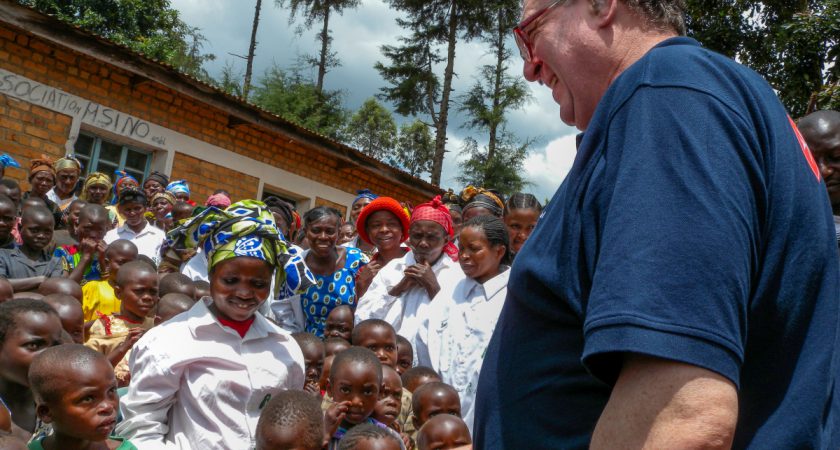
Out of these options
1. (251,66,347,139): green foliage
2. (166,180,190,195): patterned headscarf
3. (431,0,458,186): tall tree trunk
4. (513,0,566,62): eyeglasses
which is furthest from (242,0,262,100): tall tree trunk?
(513,0,566,62): eyeglasses

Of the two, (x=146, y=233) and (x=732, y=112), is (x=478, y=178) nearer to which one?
(x=146, y=233)

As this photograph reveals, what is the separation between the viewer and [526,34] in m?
1.26

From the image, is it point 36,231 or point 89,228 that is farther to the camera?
point 89,228

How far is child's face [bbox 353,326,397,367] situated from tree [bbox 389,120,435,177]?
2243cm

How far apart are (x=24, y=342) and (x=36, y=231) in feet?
9.17

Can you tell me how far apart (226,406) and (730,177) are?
2.41m

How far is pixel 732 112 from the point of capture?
0.89 m

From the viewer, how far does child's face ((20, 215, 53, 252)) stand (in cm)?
553

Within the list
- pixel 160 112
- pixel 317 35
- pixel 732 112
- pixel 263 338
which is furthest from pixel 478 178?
pixel 732 112

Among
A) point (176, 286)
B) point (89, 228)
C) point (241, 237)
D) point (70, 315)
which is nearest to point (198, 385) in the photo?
point (241, 237)

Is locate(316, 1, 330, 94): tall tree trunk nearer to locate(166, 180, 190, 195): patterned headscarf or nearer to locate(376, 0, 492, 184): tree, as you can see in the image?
locate(376, 0, 492, 184): tree

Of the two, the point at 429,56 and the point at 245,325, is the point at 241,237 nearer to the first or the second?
the point at 245,325

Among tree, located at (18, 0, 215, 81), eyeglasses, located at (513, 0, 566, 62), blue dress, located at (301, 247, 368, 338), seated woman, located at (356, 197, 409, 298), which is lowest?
blue dress, located at (301, 247, 368, 338)

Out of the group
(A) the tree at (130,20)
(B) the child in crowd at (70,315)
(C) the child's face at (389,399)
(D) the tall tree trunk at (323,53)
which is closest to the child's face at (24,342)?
(B) the child in crowd at (70,315)
